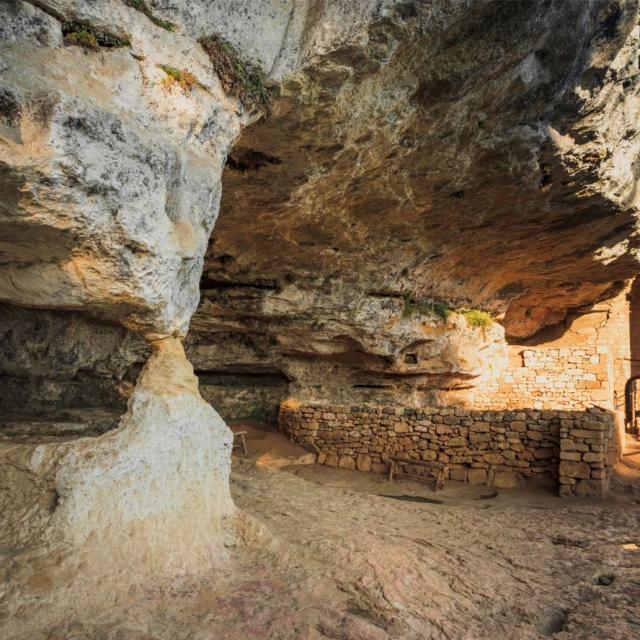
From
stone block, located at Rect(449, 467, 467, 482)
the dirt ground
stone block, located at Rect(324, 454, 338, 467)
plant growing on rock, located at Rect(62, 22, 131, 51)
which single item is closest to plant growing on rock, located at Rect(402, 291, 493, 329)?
stone block, located at Rect(324, 454, 338, 467)

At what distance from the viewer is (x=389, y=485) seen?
25.8 feet

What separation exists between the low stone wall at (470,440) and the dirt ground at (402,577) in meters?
0.73

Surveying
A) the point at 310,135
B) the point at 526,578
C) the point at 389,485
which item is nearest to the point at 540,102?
the point at 310,135

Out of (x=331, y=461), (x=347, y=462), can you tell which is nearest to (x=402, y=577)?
(x=347, y=462)

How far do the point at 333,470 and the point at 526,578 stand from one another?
4.64m

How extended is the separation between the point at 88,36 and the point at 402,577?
4255 mm

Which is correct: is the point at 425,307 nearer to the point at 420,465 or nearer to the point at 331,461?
the point at 420,465

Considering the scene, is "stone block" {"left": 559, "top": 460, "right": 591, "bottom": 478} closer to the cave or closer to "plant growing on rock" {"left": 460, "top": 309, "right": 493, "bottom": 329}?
the cave

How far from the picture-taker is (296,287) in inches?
356

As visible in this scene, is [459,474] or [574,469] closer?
[574,469]

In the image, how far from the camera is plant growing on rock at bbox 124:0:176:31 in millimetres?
3420

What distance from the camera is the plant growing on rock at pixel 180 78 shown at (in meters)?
3.57

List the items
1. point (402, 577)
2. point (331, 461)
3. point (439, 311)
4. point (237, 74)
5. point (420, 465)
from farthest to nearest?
point (439, 311) → point (331, 461) → point (420, 465) → point (237, 74) → point (402, 577)

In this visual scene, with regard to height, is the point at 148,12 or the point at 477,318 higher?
the point at 148,12
